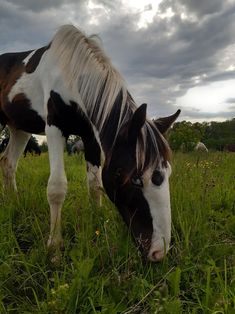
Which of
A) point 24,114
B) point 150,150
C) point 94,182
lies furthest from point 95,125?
point 24,114

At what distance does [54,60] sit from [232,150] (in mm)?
7945

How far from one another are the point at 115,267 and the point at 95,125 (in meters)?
1.35

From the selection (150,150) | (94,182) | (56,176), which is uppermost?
(150,150)

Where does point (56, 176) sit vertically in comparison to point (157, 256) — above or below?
above

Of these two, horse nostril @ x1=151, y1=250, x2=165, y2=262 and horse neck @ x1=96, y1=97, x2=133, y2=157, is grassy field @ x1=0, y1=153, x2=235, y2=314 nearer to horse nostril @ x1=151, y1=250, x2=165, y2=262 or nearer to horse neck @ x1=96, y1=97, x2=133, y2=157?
horse nostril @ x1=151, y1=250, x2=165, y2=262

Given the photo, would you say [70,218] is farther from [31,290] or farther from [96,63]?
[96,63]

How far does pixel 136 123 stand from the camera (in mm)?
2875

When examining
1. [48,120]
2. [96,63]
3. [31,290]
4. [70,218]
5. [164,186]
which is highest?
[96,63]

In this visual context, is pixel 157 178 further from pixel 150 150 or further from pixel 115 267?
pixel 115 267

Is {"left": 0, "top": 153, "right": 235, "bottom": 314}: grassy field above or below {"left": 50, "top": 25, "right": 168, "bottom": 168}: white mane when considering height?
below

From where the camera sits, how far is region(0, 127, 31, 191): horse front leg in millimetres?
5484

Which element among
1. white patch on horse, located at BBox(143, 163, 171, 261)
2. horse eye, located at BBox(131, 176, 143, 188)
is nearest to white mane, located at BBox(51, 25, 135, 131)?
horse eye, located at BBox(131, 176, 143, 188)

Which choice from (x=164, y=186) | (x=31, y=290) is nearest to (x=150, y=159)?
(x=164, y=186)

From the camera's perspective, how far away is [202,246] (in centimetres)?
295
